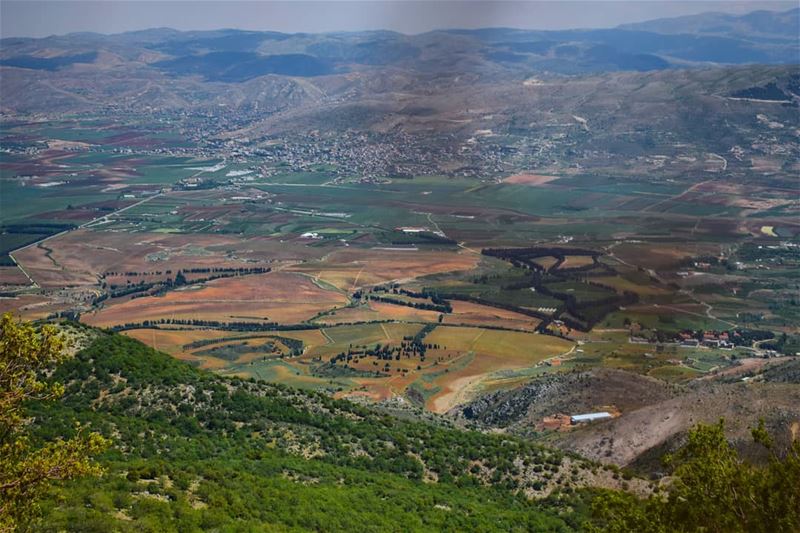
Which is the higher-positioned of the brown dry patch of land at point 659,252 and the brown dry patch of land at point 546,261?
the brown dry patch of land at point 659,252

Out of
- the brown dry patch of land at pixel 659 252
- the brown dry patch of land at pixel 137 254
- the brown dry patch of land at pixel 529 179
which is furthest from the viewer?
the brown dry patch of land at pixel 529 179

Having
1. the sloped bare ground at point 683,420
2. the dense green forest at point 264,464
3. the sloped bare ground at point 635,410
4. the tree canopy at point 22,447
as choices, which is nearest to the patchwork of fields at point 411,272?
the sloped bare ground at point 635,410

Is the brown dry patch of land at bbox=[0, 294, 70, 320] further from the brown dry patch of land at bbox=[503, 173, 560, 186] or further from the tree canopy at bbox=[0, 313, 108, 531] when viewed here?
the brown dry patch of land at bbox=[503, 173, 560, 186]

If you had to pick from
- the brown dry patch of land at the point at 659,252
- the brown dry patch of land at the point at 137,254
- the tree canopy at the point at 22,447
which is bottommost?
the brown dry patch of land at the point at 659,252

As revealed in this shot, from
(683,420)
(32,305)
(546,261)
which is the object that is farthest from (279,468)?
(546,261)

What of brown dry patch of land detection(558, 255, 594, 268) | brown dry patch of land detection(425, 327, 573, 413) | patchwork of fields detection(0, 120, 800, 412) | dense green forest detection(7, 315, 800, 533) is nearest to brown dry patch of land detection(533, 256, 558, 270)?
patchwork of fields detection(0, 120, 800, 412)

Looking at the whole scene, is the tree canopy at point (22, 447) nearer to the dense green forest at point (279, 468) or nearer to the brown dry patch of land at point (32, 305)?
the dense green forest at point (279, 468)
